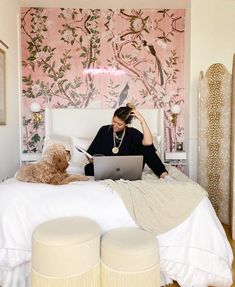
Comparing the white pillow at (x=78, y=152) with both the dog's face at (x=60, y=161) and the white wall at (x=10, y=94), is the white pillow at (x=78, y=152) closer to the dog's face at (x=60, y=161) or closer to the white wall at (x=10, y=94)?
the white wall at (x=10, y=94)

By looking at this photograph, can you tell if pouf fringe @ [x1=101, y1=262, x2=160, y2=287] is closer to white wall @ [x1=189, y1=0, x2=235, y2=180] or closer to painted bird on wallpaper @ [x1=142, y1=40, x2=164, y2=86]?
white wall @ [x1=189, y1=0, x2=235, y2=180]

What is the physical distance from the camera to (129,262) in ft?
4.99

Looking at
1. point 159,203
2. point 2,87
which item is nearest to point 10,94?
point 2,87

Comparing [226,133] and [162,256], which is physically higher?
[226,133]

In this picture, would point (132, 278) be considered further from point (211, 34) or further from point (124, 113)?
point (211, 34)

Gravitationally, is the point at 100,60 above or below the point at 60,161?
above

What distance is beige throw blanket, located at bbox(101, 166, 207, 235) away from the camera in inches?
71.1

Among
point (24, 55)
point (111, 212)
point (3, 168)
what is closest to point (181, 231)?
point (111, 212)

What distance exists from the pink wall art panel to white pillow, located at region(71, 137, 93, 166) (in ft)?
2.08

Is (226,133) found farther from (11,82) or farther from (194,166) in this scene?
(11,82)

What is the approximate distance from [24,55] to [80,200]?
252 centimetres

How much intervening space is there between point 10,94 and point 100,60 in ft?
4.08

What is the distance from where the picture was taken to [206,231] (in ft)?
5.88

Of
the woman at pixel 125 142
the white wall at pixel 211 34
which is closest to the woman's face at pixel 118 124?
the woman at pixel 125 142
